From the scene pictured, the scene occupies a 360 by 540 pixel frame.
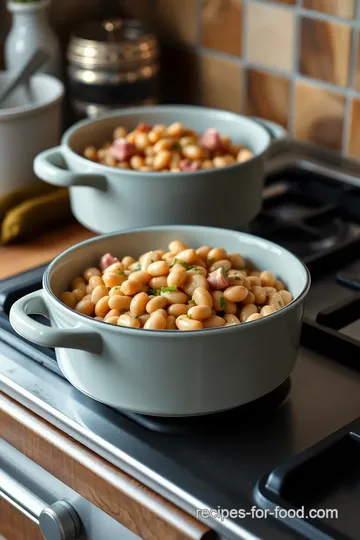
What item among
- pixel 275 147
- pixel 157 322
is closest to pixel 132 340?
pixel 157 322

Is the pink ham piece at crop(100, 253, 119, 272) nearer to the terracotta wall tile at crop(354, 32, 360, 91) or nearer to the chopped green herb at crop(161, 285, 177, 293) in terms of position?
the chopped green herb at crop(161, 285, 177, 293)

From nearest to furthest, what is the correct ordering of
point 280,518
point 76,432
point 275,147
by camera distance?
point 280,518 → point 76,432 → point 275,147

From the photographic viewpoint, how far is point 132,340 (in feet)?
2.09

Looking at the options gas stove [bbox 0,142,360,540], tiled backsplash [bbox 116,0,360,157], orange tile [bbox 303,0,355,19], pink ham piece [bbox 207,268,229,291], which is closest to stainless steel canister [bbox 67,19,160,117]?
tiled backsplash [bbox 116,0,360,157]

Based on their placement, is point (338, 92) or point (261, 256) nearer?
point (261, 256)

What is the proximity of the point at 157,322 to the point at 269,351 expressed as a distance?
0.28 feet

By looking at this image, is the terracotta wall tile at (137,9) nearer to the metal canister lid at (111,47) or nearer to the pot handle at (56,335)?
the metal canister lid at (111,47)

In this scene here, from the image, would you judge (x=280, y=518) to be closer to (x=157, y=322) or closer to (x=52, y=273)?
(x=157, y=322)

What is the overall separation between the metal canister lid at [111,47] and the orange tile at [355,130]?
27 centimetres

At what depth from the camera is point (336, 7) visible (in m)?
1.11

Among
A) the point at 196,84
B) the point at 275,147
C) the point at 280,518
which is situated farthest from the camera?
the point at 196,84

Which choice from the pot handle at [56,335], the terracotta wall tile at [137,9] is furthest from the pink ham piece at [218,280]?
the terracotta wall tile at [137,9]

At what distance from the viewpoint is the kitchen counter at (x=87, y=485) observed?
62 centimetres

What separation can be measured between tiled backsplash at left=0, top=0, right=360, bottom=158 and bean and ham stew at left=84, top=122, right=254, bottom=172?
0.23m
